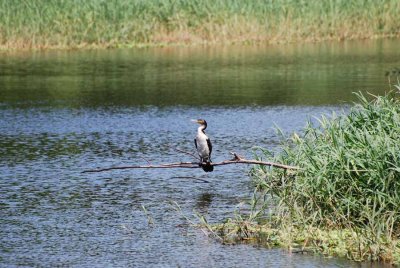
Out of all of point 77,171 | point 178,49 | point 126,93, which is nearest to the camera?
point 77,171

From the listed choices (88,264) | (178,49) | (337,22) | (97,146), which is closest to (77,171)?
(97,146)

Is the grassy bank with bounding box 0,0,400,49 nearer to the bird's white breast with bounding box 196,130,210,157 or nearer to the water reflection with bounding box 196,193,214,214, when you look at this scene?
the water reflection with bounding box 196,193,214,214

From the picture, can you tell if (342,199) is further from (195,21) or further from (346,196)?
(195,21)

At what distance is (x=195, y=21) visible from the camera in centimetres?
4131

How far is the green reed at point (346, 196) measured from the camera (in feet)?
37.4

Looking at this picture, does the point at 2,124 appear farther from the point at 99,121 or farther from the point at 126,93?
the point at 126,93

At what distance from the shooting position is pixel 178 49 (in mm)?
40688

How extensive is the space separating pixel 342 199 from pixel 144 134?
10.2m

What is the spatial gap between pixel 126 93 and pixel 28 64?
26.3ft

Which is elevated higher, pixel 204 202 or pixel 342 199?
pixel 342 199

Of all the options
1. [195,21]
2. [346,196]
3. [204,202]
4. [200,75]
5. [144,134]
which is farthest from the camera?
[195,21]

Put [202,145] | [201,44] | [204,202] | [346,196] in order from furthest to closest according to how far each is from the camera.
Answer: [201,44]
[204,202]
[202,145]
[346,196]

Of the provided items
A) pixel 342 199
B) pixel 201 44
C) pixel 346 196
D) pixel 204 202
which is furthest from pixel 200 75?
pixel 342 199

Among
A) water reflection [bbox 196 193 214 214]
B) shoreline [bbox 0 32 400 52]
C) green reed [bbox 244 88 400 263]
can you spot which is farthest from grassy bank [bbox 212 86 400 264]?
shoreline [bbox 0 32 400 52]
